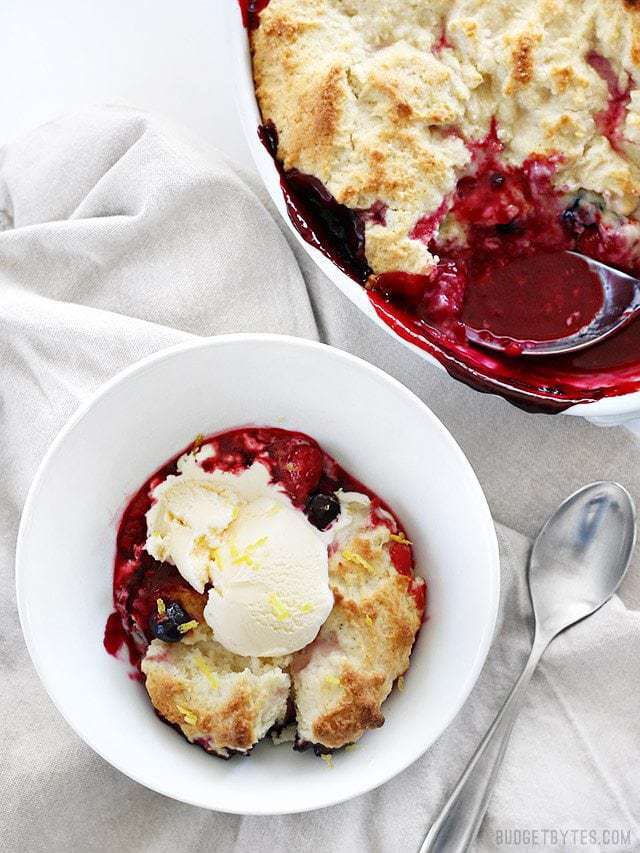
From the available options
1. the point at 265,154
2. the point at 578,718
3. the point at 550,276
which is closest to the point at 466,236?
the point at 550,276

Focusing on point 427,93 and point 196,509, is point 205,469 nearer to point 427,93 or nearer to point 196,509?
point 196,509

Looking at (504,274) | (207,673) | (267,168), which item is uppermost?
(267,168)

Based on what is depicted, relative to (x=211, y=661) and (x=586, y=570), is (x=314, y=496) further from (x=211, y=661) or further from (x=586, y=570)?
(x=586, y=570)

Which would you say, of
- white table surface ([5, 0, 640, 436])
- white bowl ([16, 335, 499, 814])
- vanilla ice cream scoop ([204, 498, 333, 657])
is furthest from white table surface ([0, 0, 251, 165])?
vanilla ice cream scoop ([204, 498, 333, 657])

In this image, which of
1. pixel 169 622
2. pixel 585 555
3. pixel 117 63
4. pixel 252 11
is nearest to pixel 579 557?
pixel 585 555

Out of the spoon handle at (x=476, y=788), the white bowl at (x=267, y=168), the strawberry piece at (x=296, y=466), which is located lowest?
the spoon handle at (x=476, y=788)

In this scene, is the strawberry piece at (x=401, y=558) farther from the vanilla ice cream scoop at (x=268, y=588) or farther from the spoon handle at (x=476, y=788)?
the spoon handle at (x=476, y=788)

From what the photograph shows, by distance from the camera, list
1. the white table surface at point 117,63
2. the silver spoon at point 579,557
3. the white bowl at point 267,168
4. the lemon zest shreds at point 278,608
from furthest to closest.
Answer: the white table surface at point 117,63 < the silver spoon at point 579,557 < the white bowl at point 267,168 < the lemon zest shreds at point 278,608

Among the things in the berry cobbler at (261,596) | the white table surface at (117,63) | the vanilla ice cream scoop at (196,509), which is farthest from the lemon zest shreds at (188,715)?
the white table surface at (117,63)

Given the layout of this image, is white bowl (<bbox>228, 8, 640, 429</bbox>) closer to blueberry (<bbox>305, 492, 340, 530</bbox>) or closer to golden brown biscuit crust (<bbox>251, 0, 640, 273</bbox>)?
golden brown biscuit crust (<bbox>251, 0, 640, 273</bbox>)
